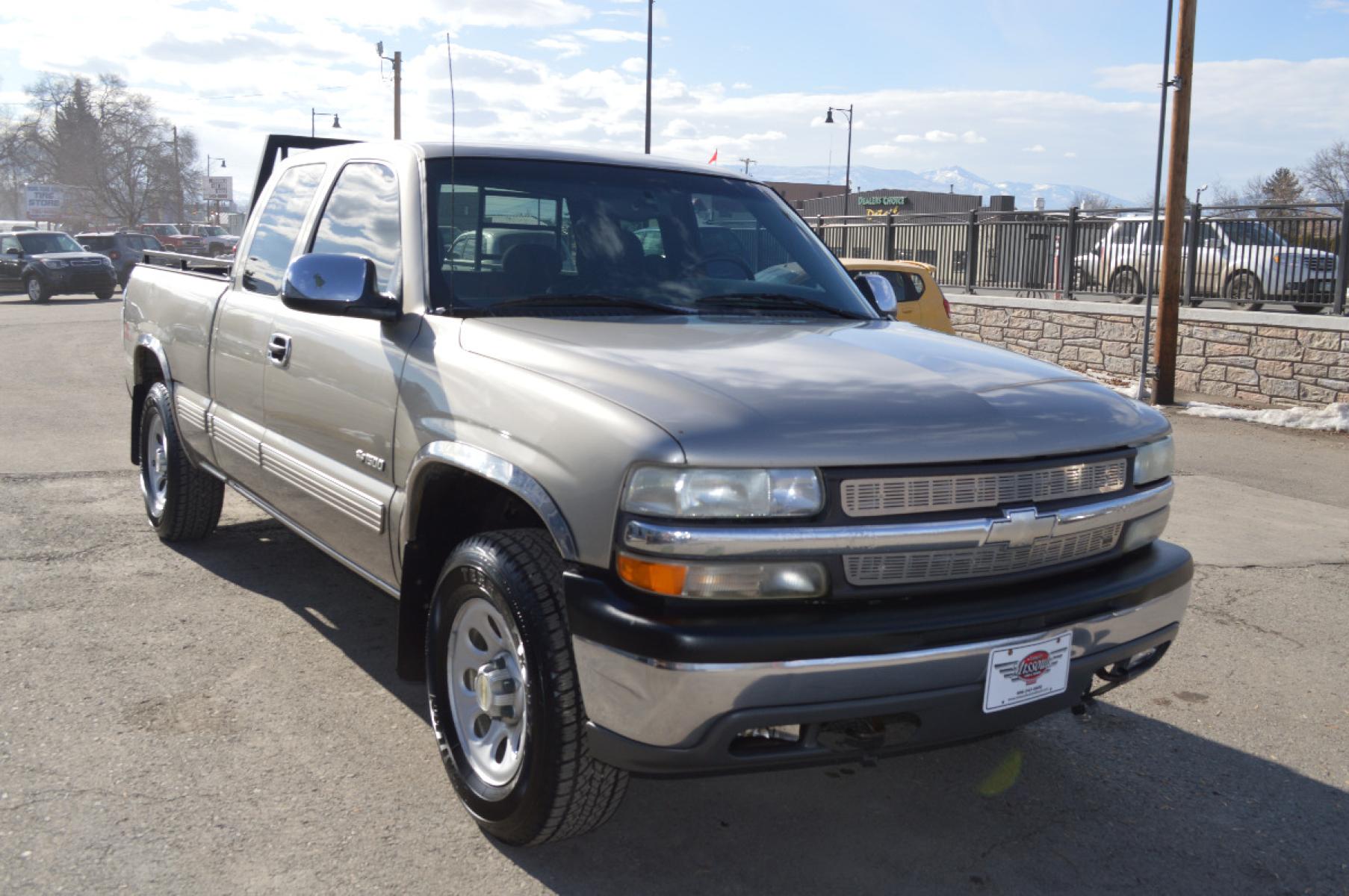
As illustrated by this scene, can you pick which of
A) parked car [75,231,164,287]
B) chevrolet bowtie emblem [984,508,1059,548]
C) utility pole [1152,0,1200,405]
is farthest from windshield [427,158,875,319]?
parked car [75,231,164,287]

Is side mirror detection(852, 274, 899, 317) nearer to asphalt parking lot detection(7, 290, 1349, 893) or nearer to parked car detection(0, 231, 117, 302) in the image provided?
asphalt parking lot detection(7, 290, 1349, 893)

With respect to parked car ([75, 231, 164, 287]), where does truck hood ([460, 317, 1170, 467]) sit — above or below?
below

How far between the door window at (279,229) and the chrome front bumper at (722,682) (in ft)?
8.65

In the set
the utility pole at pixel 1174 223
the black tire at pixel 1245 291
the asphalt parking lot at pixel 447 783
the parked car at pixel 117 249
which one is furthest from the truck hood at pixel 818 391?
the parked car at pixel 117 249

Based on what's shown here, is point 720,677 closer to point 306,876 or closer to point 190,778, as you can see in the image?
point 306,876

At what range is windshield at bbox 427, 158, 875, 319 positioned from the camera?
12.2ft

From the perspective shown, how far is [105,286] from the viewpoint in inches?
1187

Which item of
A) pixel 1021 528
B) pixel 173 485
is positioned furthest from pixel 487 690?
→ pixel 173 485

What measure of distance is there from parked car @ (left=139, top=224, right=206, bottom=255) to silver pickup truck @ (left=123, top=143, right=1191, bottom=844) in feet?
127

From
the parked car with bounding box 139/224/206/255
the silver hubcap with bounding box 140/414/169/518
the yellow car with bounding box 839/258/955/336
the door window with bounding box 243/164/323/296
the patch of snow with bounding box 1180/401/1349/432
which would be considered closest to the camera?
the door window with bounding box 243/164/323/296

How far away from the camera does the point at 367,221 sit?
161 inches

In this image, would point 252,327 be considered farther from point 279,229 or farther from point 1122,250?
point 1122,250

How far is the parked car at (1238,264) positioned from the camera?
12680 millimetres

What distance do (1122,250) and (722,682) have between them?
1415 cm
